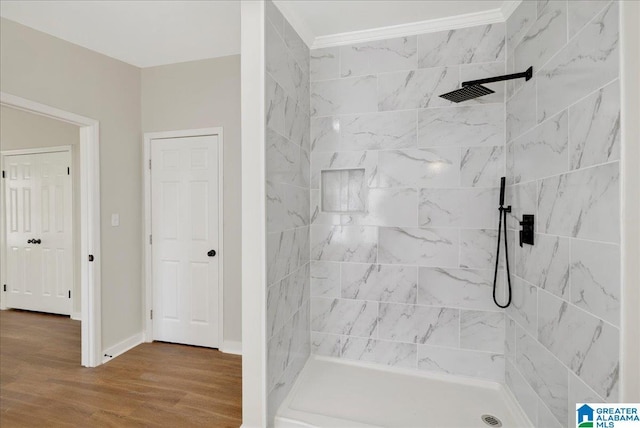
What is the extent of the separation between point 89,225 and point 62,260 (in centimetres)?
188

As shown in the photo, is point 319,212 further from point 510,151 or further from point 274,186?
point 510,151

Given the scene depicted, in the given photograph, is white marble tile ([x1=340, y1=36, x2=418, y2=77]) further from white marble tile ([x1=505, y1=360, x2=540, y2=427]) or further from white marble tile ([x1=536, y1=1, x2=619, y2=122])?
white marble tile ([x1=505, y1=360, x2=540, y2=427])

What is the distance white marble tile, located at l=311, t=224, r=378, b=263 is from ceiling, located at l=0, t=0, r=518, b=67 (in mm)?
1533

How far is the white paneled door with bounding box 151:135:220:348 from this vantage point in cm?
308

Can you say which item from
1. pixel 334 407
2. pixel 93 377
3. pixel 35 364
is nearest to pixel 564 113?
pixel 334 407

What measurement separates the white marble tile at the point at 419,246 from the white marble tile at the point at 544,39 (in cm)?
117

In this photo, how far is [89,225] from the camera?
2.78m

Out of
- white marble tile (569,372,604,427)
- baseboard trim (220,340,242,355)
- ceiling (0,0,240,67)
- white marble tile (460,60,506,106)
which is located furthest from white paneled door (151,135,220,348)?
white marble tile (569,372,604,427)

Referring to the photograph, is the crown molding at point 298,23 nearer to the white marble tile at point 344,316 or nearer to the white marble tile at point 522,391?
the white marble tile at point 344,316

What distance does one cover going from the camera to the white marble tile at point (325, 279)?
2.54m

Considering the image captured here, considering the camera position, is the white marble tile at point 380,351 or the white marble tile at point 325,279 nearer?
the white marble tile at point 380,351

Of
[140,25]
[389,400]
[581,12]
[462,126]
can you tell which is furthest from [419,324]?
[140,25]

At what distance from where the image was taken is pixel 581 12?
1.31 metres

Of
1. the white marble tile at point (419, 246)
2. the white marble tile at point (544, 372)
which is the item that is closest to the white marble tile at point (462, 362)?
the white marble tile at point (544, 372)
